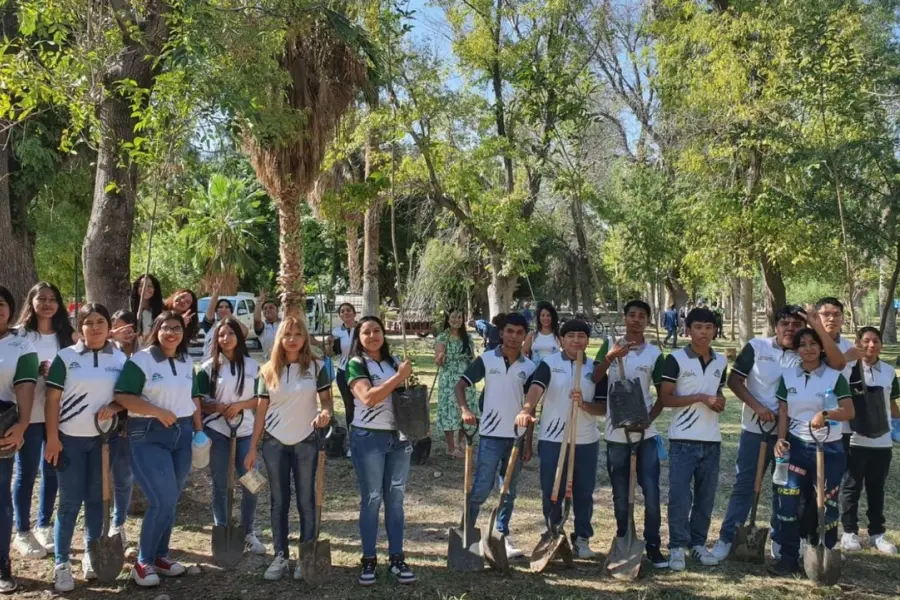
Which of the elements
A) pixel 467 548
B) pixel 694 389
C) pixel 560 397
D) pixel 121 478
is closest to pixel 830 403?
pixel 694 389

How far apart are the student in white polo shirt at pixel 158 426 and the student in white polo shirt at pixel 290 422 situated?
0.50 m

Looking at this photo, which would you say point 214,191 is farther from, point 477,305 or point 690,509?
point 690,509

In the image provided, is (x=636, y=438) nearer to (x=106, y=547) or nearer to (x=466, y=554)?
(x=466, y=554)

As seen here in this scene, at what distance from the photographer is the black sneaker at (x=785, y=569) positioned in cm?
507

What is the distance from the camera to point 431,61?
12969mm

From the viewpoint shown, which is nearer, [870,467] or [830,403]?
[830,403]

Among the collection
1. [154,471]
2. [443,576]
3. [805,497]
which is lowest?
[443,576]

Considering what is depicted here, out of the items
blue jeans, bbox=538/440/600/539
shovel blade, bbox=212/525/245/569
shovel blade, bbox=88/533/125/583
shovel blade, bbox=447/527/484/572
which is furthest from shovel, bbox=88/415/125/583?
blue jeans, bbox=538/440/600/539

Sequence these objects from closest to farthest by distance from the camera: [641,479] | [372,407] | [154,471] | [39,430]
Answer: [154,471] → [372,407] → [39,430] → [641,479]

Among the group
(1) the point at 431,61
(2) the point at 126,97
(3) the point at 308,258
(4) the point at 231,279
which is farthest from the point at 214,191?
(2) the point at 126,97

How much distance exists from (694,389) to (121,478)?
3.93 meters

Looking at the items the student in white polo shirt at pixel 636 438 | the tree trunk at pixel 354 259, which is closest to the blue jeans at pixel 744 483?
the student in white polo shirt at pixel 636 438

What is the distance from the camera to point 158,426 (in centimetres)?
465

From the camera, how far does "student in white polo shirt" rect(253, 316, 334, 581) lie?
191 inches
